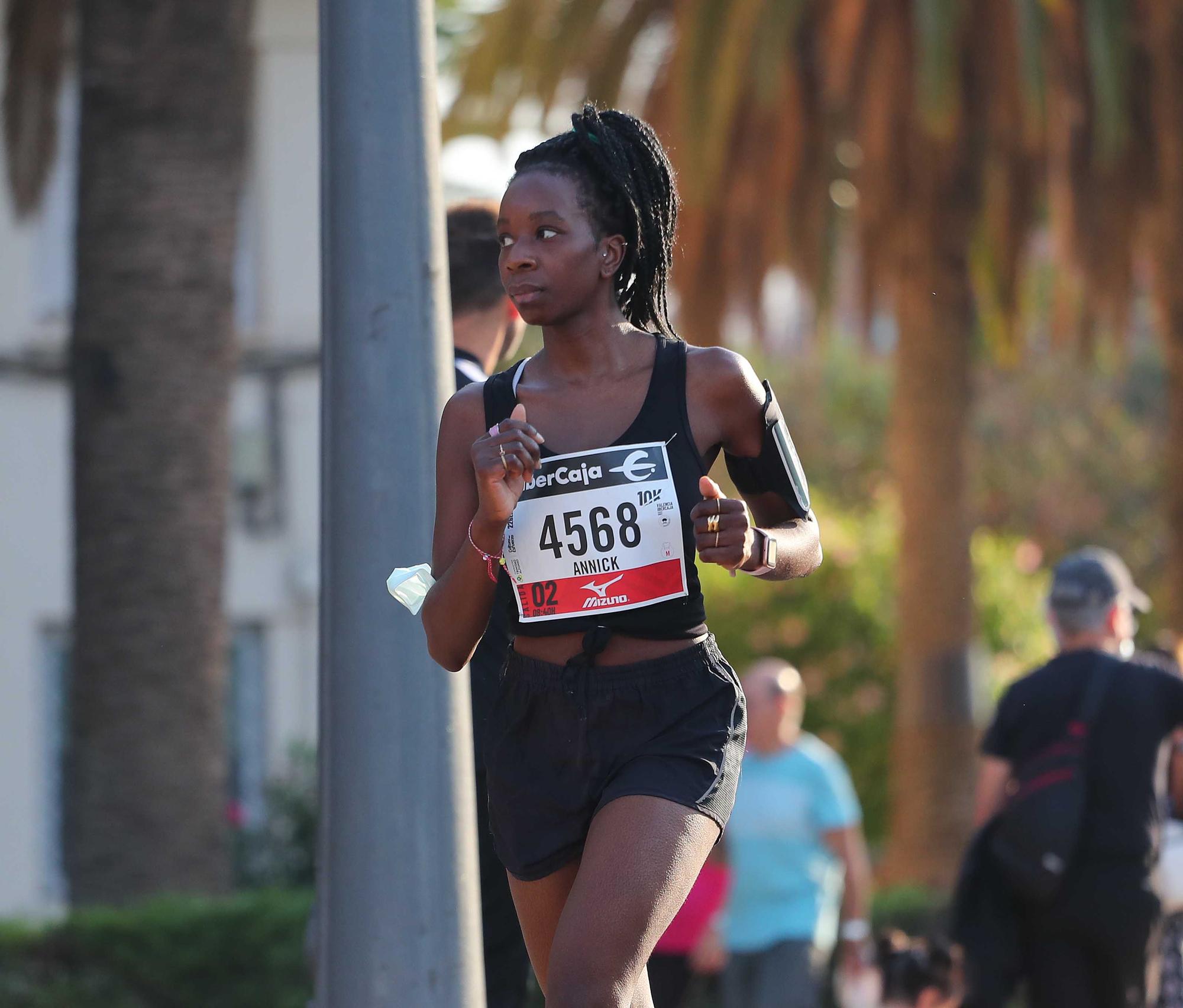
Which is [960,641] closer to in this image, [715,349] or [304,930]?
[304,930]

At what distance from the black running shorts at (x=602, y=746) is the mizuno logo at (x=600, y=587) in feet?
0.38

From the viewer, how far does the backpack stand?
5.88 metres

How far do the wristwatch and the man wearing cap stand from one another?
3255 mm

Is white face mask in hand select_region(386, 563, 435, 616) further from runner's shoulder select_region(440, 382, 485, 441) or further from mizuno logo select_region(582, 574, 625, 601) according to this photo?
mizuno logo select_region(582, 574, 625, 601)

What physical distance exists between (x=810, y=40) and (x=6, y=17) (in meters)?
5.19

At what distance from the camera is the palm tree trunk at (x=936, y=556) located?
12.9 metres

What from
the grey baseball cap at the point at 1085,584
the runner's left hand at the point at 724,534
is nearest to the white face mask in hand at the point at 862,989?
the grey baseball cap at the point at 1085,584

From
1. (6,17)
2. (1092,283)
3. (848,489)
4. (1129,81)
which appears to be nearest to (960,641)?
(1092,283)

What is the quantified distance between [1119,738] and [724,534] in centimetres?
346

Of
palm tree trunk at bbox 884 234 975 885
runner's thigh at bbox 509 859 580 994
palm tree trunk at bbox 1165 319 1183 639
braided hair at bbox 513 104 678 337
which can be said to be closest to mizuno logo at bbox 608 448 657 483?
braided hair at bbox 513 104 678 337

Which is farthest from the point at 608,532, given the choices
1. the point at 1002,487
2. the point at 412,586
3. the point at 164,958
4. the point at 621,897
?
the point at 1002,487

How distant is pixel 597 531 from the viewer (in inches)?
119

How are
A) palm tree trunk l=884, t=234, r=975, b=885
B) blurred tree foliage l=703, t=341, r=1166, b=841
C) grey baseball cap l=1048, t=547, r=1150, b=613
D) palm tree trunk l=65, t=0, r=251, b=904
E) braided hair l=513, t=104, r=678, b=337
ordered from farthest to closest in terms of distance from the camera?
blurred tree foliage l=703, t=341, r=1166, b=841
palm tree trunk l=884, t=234, r=975, b=885
palm tree trunk l=65, t=0, r=251, b=904
grey baseball cap l=1048, t=547, r=1150, b=613
braided hair l=513, t=104, r=678, b=337

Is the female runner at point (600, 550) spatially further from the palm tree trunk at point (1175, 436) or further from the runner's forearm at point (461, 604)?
the palm tree trunk at point (1175, 436)
